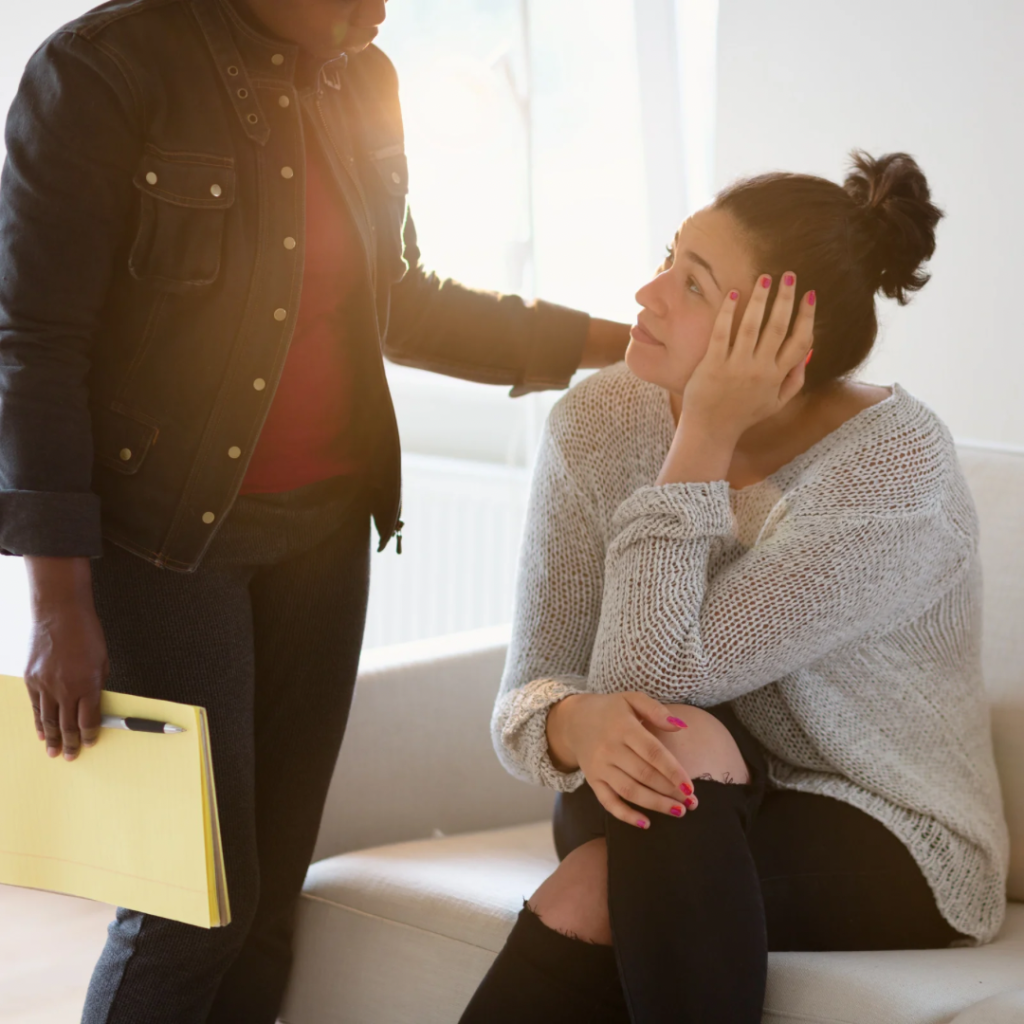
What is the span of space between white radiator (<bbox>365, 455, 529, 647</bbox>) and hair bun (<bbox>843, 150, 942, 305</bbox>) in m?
1.27

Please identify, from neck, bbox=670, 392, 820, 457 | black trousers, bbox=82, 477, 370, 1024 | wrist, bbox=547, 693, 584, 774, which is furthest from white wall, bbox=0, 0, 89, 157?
wrist, bbox=547, 693, 584, 774

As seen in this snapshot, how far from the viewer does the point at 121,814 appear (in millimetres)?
974

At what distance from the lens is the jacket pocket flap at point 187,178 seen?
99 centimetres

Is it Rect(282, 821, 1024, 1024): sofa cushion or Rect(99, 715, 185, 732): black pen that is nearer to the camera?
Rect(99, 715, 185, 732): black pen

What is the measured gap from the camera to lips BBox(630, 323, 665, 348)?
125 centimetres

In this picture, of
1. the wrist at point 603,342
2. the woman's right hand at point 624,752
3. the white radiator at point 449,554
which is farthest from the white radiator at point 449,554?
the woman's right hand at point 624,752

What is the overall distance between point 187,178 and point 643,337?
0.49 metres

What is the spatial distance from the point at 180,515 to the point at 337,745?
1.16 feet

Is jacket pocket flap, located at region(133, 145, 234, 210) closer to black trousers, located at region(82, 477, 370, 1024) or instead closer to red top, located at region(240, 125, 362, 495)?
red top, located at region(240, 125, 362, 495)

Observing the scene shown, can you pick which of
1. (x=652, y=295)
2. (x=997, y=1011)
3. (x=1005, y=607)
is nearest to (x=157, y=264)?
(x=652, y=295)

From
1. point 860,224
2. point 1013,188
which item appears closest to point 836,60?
point 1013,188

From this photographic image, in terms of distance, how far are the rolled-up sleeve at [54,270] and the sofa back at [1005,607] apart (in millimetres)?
1059

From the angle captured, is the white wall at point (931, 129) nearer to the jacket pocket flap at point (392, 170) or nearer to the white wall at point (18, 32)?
the jacket pocket flap at point (392, 170)

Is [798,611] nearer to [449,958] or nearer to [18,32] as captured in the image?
[449,958]
